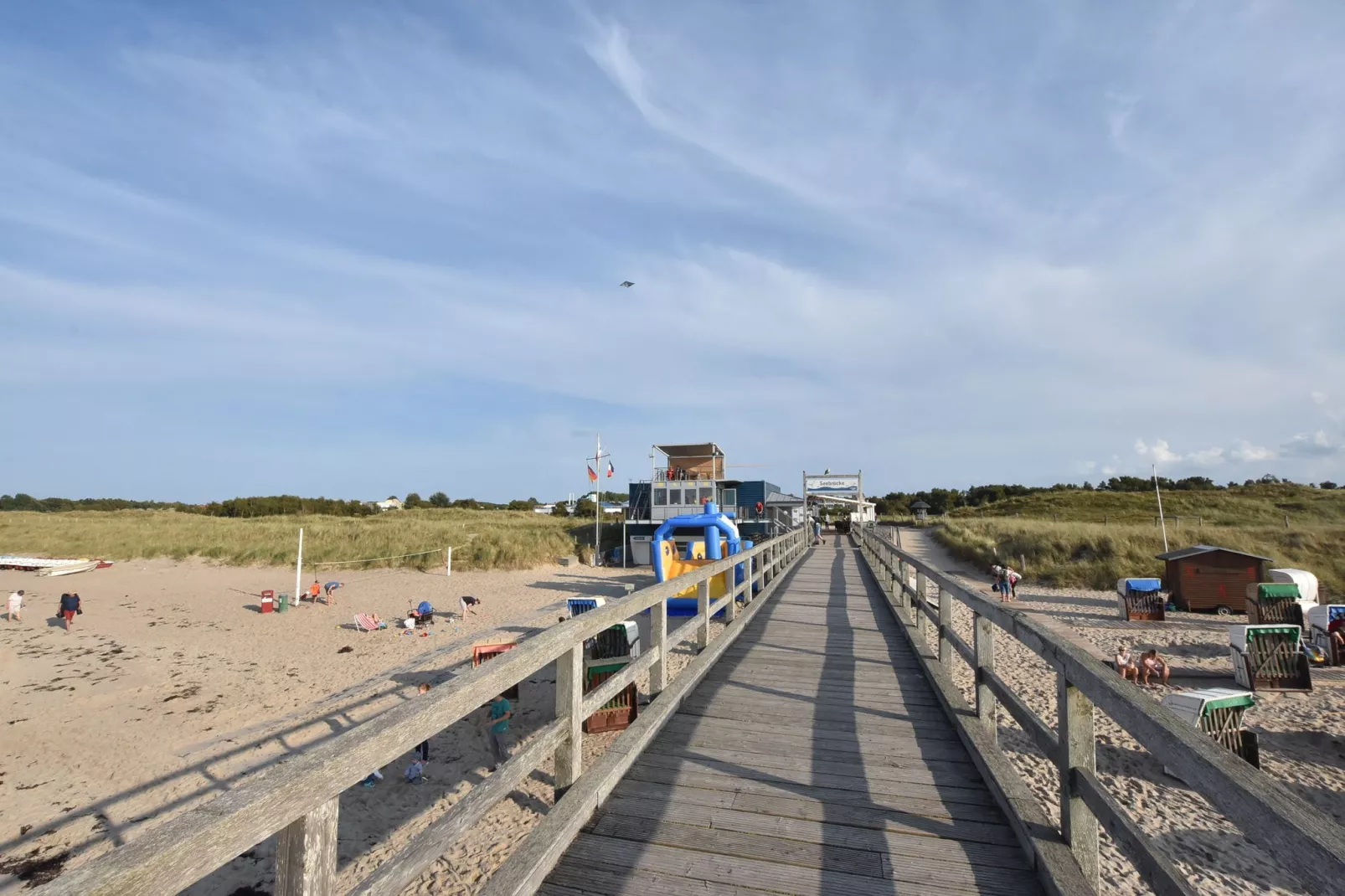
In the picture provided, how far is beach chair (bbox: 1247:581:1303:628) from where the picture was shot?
50.2ft

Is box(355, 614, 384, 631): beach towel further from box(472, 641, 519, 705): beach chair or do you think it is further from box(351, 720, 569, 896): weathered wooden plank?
box(351, 720, 569, 896): weathered wooden plank

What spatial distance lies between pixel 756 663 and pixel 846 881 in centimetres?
384

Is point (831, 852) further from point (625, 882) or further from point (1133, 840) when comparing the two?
point (1133, 840)

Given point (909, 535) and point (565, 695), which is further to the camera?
point (909, 535)

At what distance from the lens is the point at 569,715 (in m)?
3.17

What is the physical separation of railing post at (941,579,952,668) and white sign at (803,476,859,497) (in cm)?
3234

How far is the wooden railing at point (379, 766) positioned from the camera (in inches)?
46.5

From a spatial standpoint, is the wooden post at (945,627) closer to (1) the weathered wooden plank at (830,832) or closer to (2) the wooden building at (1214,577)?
(1) the weathered wooden plank at (830,832)

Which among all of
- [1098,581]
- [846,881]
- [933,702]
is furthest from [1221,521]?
[846,881]

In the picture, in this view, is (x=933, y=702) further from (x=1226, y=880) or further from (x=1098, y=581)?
(x=1098, y=581)

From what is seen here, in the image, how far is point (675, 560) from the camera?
18.2m

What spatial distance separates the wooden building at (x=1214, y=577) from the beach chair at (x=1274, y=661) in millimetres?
8780

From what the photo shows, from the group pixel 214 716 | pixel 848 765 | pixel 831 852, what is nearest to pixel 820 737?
pixel 848 765

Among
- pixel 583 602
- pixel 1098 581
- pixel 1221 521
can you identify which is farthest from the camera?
pixel 1221 521
